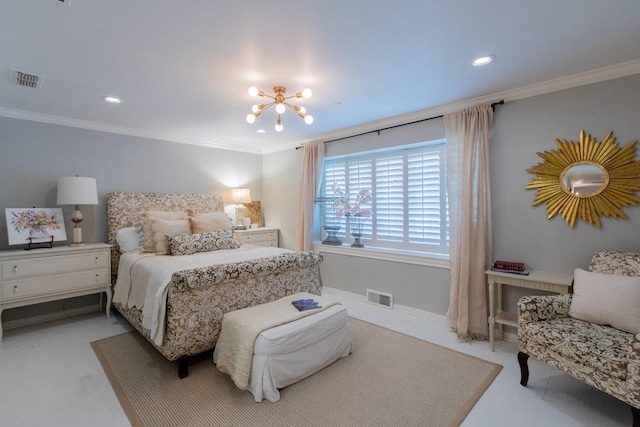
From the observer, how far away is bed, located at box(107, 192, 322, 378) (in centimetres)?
221

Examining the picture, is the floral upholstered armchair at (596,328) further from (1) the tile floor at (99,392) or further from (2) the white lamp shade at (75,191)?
(2) the white lamp shade at (75,191)

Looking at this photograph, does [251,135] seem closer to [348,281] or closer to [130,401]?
[348,281]

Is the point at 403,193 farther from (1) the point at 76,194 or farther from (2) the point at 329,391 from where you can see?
(1) the point at 76,194

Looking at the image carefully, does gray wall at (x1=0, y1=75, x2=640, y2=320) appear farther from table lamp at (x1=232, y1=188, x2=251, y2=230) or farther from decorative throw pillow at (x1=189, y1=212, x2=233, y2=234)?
decorative throw pillow at (x1=189, y1=212, x2=233, y2=234)

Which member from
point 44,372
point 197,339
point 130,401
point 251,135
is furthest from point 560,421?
point 251,135

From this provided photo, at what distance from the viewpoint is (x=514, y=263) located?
2.65 m

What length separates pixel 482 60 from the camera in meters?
2.21

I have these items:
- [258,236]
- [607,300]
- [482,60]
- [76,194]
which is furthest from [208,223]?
[607,300]

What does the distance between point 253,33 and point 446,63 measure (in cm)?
144

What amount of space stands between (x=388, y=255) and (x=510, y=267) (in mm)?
1393

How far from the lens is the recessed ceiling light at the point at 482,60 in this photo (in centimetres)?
216

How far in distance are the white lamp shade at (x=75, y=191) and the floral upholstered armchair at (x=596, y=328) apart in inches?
173

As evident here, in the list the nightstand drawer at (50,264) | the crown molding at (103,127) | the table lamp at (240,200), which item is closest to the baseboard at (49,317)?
the nightstand drawer at (50,264)

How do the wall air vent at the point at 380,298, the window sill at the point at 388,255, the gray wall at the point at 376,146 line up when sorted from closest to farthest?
the gray wall at the point at 376,146 < the window sill at the point at 388,255 < the wall air vent at the point at 380,298
